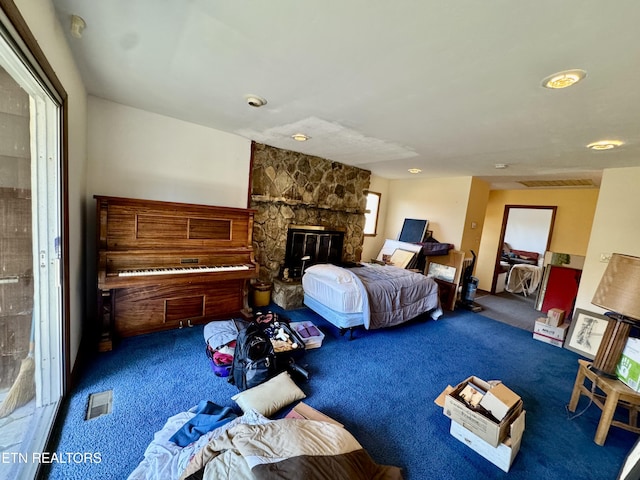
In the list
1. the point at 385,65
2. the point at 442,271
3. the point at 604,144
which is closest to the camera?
the point at 385,65

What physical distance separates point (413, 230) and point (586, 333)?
276 centimetres

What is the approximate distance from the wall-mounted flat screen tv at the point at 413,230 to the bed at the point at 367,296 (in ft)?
4.64

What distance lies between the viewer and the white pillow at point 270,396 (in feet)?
5.69

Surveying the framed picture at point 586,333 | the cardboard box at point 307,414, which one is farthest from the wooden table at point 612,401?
the cardboard box at point 307,414

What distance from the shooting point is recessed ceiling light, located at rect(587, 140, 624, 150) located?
232 cm

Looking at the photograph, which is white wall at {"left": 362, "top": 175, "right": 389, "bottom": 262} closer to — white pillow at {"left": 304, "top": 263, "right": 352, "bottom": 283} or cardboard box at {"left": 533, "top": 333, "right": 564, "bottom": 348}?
white pillow at {"left": 304, "top": 263, "right": 352, "bottom": 283}

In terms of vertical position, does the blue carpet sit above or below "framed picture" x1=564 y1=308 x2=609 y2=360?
below

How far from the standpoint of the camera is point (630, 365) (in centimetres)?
179

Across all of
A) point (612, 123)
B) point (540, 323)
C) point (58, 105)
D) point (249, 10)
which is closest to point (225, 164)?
point (58, 105)

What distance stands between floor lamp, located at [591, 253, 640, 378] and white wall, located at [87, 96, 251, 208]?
368cm

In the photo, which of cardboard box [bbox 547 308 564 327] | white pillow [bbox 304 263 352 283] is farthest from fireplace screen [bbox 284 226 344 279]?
cardboard box [bbox 547 308 564 327]

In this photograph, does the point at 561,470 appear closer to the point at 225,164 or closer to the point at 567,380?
the point at 567,380

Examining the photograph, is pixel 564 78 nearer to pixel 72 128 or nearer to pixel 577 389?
pixel 577 389

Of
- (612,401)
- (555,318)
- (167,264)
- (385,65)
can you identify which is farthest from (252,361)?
(555,318)
